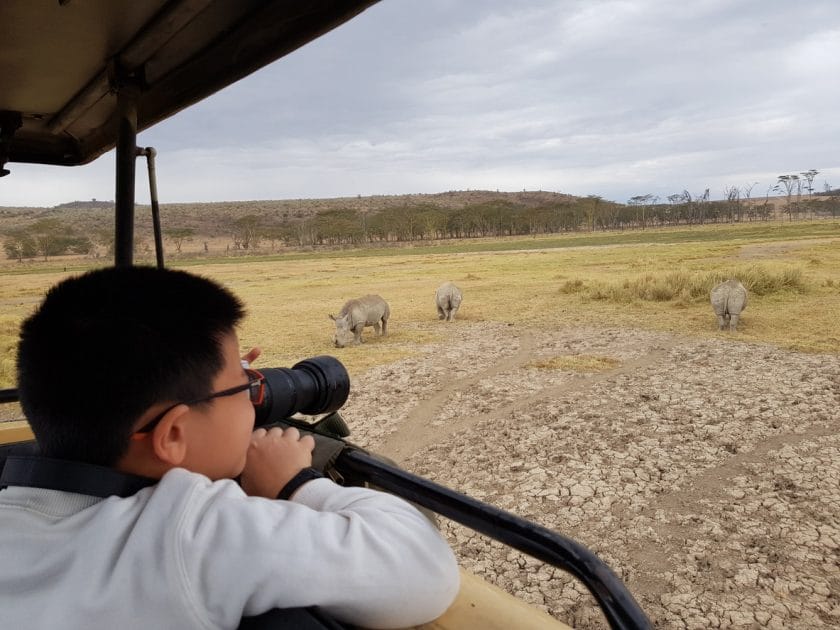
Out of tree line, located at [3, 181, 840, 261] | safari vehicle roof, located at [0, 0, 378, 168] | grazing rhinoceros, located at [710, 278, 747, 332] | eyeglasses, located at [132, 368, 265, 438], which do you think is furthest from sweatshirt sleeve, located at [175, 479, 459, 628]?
tree line, located at [3, 181, 840, 261]

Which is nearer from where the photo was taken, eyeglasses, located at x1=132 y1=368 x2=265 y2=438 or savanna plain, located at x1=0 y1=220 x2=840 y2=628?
eyeglasses, located at x1=132 y1=368 x2=265 y2=438

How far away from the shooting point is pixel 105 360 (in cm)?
80

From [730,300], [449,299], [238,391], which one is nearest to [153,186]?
[238,391]

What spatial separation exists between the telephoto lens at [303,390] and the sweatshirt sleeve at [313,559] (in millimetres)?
249

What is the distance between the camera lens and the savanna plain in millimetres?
3189

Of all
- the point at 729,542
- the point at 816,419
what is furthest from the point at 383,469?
the point at 816,419

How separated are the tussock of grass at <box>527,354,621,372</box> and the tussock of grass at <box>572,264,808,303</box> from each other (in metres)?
5.55

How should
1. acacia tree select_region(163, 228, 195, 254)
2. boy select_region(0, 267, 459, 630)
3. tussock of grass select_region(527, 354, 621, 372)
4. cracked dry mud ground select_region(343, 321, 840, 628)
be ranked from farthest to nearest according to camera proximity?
1. acacia tree select_region(163, 228, 195, 254)
2. tussock of grass select_region(527, 354, 621, 372)
3. cracked dry mud ground select_region(343, 321, 840, 628)
4. boy select_region(0, 267, 459, 630)

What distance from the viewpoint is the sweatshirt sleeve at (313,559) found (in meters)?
0.71

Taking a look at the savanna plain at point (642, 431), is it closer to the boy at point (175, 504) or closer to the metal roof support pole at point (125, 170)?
the metal roof support pole at point (125, 170)

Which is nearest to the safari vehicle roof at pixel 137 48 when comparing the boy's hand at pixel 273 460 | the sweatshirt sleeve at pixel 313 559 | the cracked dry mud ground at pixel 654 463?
the boy's hand at pixel 273 460

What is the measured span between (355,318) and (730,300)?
5.76 meters

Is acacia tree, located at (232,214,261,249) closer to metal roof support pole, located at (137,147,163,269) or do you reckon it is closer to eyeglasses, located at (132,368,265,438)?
metal roof support pole, located at (137,147,163,269)

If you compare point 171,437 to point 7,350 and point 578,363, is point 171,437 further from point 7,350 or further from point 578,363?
point 7,350
